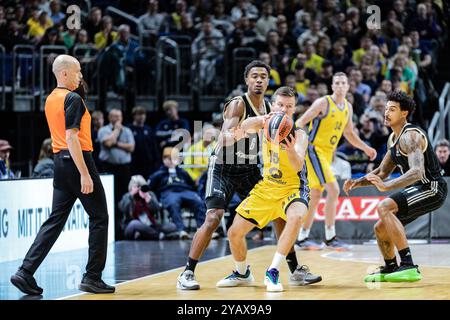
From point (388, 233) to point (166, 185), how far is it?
22.1ft

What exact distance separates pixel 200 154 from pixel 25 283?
7575mm

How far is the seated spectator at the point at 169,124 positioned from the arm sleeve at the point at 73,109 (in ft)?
26.2

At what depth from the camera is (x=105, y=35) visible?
18.4m

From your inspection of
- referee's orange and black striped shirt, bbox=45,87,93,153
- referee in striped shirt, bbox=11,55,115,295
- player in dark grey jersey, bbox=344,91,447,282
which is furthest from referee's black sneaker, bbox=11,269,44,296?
player in dark grey jersey, bbox=344,91,447,282

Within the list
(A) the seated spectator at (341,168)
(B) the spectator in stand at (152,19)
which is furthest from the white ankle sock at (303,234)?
(B) the spectator in stand at (152,19)

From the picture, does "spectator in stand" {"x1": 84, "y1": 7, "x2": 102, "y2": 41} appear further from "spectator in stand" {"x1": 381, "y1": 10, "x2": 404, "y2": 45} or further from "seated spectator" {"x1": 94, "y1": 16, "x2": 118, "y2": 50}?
"spectator in stand" {"x1": 381, "y1": 10, "x2": 404, "y2": 45}

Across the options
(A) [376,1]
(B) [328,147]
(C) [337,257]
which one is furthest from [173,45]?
(C) [337,257]

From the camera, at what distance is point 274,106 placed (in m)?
8.86

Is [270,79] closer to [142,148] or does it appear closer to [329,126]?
[142,148]

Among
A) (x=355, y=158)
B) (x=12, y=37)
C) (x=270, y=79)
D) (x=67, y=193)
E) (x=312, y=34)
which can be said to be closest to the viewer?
(x=67, y=193)

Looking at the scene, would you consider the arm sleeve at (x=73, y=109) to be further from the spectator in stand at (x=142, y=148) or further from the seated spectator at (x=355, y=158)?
the spectator in stand at (x=142, y=148)

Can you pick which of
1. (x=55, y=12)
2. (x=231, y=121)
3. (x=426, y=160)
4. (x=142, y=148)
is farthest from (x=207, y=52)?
(x=426, y=160)

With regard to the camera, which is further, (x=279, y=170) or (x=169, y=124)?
(x=169, y=124)
